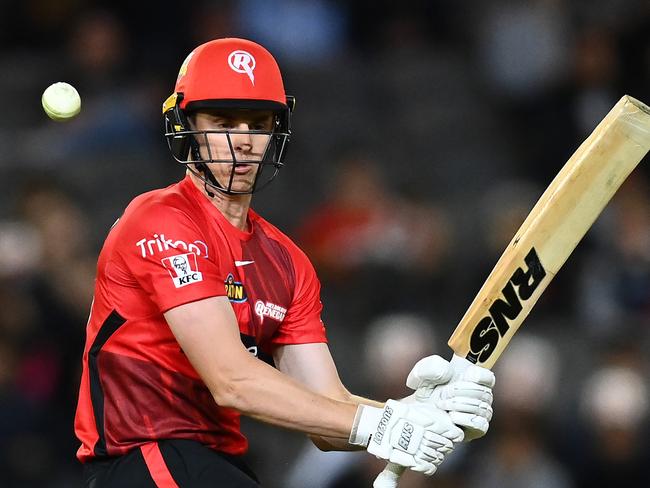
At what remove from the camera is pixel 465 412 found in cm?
369

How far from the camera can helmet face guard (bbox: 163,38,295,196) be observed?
3.92 meters

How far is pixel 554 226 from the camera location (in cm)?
393

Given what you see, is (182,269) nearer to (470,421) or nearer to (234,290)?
(234,290)

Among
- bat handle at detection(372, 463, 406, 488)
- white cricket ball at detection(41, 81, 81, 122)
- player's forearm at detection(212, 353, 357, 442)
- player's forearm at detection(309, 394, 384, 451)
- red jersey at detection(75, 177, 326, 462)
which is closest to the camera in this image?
player's forearm at detection(212, 353, 357, 442)

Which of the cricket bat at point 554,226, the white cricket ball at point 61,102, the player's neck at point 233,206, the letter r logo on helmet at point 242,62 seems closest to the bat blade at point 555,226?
the cricket bat at point 554,226

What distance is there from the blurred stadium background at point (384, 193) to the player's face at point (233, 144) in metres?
2.70

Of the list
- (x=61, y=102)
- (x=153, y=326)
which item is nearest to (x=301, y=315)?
(x=153, y=326)

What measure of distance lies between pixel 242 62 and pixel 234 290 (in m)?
0.73

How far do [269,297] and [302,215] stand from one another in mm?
4027

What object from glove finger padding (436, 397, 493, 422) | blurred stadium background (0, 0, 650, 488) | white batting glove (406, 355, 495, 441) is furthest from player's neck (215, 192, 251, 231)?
blurred stadium background (0, 0, 650, 488)

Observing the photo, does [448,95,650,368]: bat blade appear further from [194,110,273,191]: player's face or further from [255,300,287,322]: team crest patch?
[194,110,273,191]: player's face

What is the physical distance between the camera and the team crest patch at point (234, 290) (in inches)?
151

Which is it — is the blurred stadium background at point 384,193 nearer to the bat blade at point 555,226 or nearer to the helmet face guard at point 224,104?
the bat blade at point 555,226

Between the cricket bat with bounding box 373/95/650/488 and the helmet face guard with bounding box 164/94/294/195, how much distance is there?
2.58 feet
